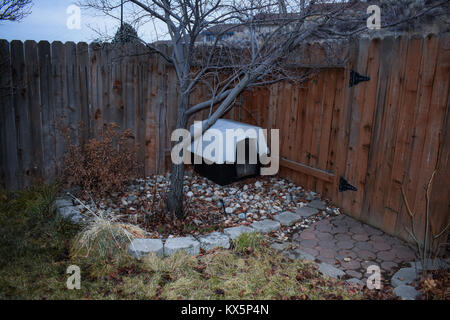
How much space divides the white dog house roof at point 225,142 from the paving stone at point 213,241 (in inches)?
59.7

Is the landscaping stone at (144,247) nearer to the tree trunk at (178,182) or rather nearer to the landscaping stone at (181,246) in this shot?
the landscaping stone at (181,246)

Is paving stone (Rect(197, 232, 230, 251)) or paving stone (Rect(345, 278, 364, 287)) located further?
paving stone (Rect(197, 232, 230, 251))

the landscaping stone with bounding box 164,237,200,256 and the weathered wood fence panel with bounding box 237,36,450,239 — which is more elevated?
the weathered wood fence panel with bounding box 237,36,450,239

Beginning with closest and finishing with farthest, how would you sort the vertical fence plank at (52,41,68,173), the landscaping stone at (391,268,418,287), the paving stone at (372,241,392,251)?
the landscaping stone at (391,268,418,287), the paving stone at (372,241,392,251), the vertical fence plank at (52,41,68,173)

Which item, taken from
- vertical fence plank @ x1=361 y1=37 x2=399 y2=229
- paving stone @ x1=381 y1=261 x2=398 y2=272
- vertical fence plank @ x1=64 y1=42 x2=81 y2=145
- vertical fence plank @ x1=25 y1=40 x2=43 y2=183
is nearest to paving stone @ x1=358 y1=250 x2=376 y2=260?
paving stone @ x1=381 y1=261 x2=398 y2=272

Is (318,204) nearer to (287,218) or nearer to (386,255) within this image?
(287,218)

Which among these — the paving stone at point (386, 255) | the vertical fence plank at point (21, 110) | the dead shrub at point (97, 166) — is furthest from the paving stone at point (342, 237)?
the vertical fence plank at point (21, 110)

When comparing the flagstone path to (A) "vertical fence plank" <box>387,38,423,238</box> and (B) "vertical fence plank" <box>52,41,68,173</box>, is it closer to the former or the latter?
(A) "vertical fence plank" <box>387,38,423,238</box>

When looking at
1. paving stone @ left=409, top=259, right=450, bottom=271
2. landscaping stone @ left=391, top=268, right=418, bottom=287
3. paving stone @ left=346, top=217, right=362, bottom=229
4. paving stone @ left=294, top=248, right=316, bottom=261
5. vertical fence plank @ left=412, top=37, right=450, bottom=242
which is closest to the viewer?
landscaping stone @ left=391, top=268, right=418, bottom=287

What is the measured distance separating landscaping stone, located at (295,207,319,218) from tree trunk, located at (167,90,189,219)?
1581mm

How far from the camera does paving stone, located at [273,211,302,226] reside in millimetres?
A: 4617

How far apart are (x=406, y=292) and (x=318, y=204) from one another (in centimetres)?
213

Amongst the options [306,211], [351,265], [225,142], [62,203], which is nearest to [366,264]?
[351,265]

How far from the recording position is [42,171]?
5.18 meters
